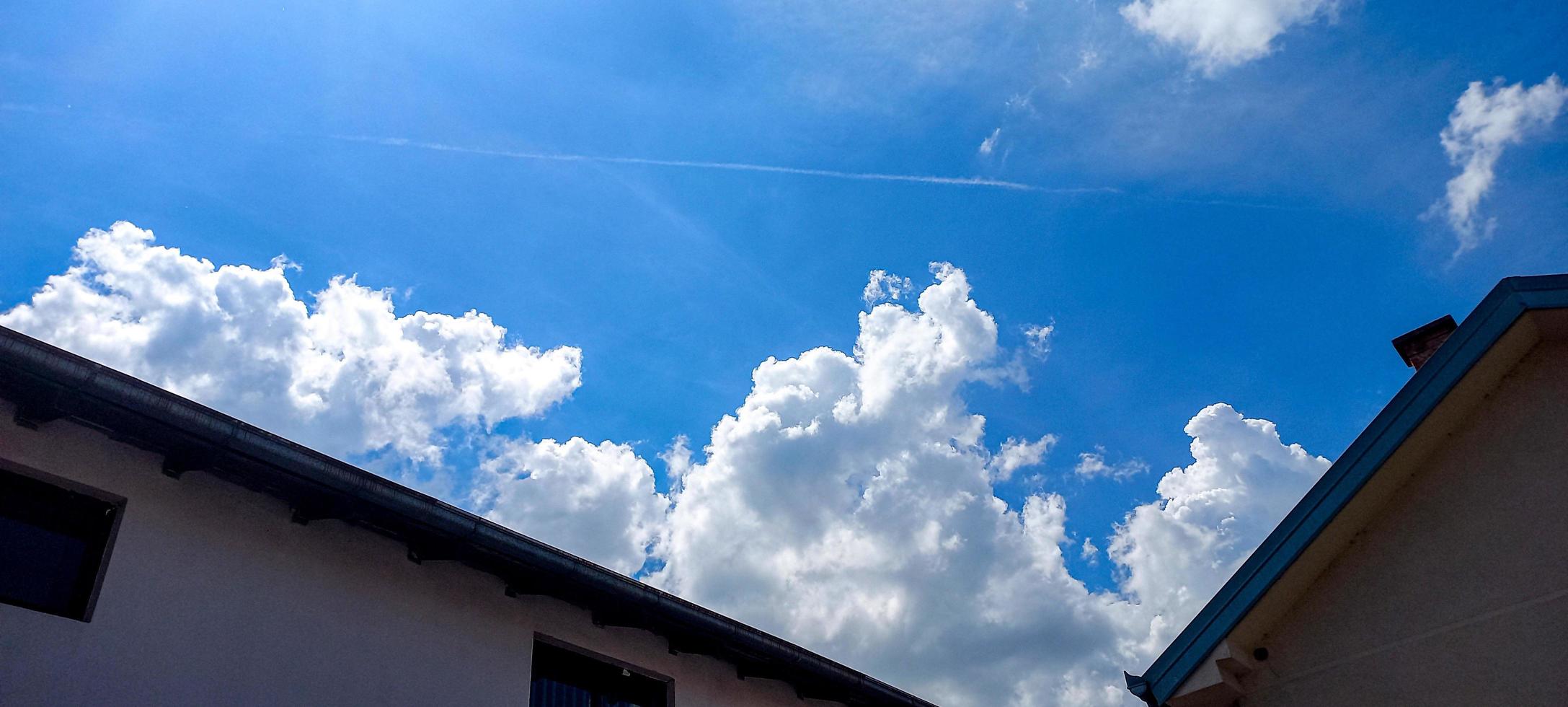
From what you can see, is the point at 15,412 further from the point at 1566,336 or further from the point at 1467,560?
the point at 1566,336

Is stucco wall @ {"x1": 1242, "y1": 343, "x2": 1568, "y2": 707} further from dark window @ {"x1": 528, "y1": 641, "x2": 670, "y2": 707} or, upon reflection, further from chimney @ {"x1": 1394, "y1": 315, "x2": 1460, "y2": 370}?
dark window @ {"x1": 528, "y1": 641, "x2": 670, "y2": 707}

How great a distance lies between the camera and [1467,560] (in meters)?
7.89

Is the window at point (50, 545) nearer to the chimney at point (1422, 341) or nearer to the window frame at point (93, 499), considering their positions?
the window frame at point (93, 499)

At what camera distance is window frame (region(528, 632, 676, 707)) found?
984 centimetres

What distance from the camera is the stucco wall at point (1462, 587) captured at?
7.54m

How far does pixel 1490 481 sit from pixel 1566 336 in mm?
1218

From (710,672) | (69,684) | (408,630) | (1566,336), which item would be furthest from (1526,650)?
(69,684)

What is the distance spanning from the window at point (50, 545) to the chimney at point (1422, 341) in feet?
37.7

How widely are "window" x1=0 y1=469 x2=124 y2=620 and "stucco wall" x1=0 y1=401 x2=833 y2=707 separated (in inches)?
4.0

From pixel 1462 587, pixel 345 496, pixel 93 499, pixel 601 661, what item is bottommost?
→ pixel 1462 587

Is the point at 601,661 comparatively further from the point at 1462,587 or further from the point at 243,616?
the point at 1462,587

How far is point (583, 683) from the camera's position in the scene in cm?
1016

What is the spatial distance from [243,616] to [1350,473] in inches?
332

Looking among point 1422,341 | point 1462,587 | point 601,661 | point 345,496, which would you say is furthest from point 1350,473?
point 345,496
